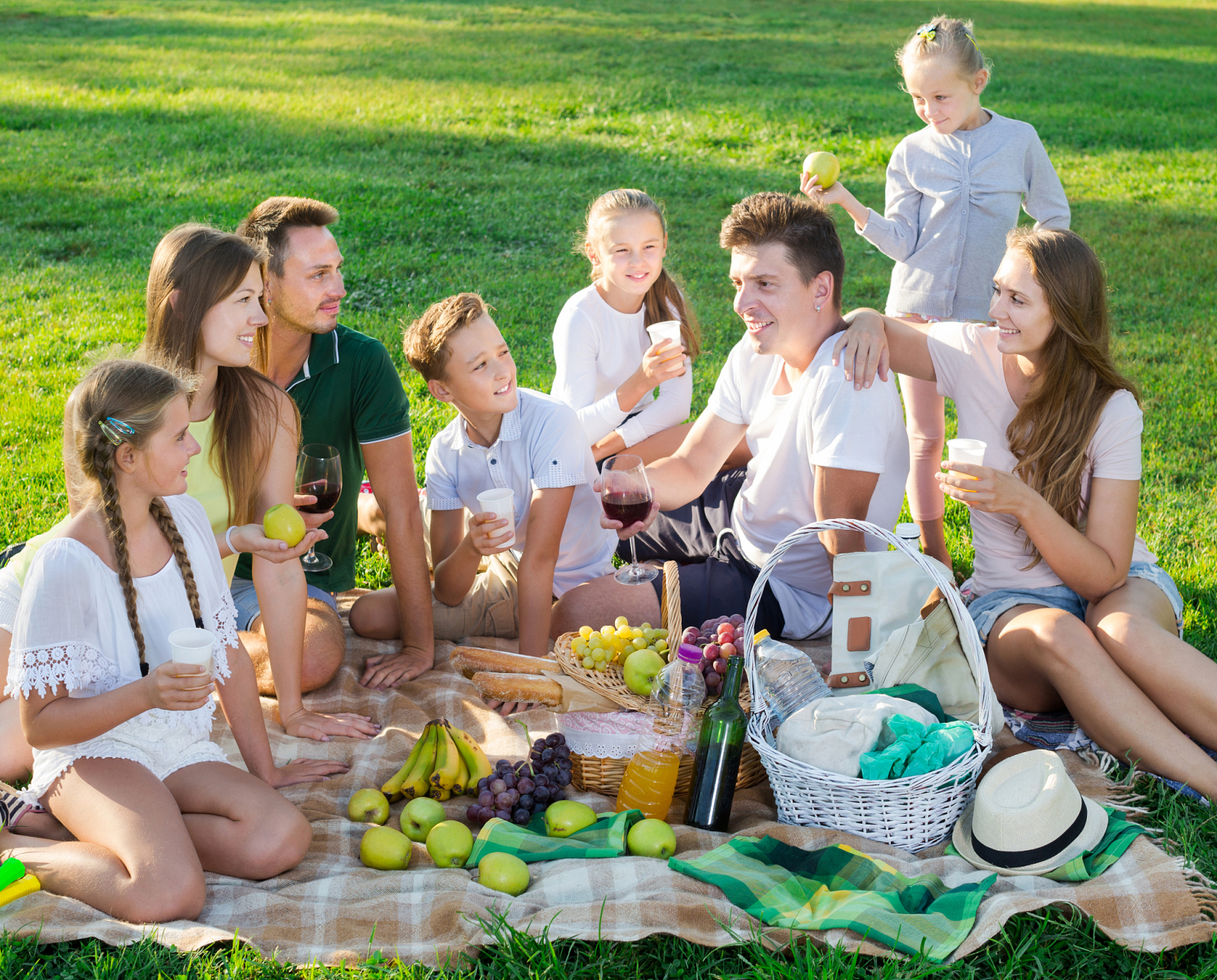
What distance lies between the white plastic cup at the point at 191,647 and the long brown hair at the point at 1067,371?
2812 mm

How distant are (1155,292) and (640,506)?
726cm

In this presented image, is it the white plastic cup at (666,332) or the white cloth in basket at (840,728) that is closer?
the white cloth in basket at (840,728)

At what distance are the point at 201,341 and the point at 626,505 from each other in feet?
5.19

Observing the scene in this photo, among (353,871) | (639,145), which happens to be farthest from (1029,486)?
(639,145)

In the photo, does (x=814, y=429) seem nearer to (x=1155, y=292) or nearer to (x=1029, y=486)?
(x=1029, y=486)

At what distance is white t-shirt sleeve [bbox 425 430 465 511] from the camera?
457cm

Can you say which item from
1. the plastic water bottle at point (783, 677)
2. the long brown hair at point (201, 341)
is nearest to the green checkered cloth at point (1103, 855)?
the plastic water bottle at point (783, 677)

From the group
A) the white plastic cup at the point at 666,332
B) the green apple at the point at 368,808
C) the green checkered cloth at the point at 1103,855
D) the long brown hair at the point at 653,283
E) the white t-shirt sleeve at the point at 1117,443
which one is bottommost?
the green apple at the point at 368,808

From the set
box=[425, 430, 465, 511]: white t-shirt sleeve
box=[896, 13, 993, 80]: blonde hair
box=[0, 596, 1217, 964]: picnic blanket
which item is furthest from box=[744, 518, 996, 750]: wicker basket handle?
box=[896, 13, 993, 80]: blonde hair

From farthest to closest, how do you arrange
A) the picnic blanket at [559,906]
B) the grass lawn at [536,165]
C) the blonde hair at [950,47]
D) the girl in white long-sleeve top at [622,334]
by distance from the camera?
the grass lawn at [536,165]
the girl in white long-sleeve top at [622,334]
the blonde hair at [950,47]
the picnic blanket at [559,906]

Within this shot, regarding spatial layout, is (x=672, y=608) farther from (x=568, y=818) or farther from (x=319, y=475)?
(x=319, y=475)

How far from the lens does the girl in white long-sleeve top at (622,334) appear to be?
5.28 metres

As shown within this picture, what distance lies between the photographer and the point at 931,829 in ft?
10.8

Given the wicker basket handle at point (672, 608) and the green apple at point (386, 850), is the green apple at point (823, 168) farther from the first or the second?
the green apple at point (386, 850)
